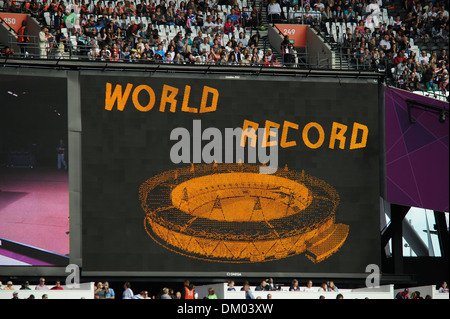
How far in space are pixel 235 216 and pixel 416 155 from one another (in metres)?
5.33

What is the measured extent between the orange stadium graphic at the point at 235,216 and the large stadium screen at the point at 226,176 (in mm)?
26

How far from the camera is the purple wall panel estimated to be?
22.5 metres

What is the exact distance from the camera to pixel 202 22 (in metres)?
26.8

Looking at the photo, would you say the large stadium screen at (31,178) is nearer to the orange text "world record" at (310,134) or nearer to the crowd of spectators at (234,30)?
the crowd of spectators at (234,30)

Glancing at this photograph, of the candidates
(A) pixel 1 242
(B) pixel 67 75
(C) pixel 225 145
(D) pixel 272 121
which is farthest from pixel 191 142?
(A) pixel 1 242

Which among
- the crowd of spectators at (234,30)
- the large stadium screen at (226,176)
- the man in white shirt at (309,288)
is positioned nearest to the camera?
the man in white shirt at (309,288)

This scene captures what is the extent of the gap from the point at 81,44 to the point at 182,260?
23.0 feet

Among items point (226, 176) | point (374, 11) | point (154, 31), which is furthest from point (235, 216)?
point (374, 11)

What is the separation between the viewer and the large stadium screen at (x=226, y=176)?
2131 cm

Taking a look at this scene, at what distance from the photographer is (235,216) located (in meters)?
21.6

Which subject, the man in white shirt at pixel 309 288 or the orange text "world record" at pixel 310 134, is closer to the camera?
the man in white shirt at pixel 309 288

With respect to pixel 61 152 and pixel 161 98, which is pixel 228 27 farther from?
pixel 61 152

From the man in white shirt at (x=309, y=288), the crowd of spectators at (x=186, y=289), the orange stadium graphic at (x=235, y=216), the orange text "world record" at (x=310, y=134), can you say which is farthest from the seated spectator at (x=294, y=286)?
the orange text "world record" at (x=310, y=134)

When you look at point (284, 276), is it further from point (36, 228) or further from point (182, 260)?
point (36, 228)
